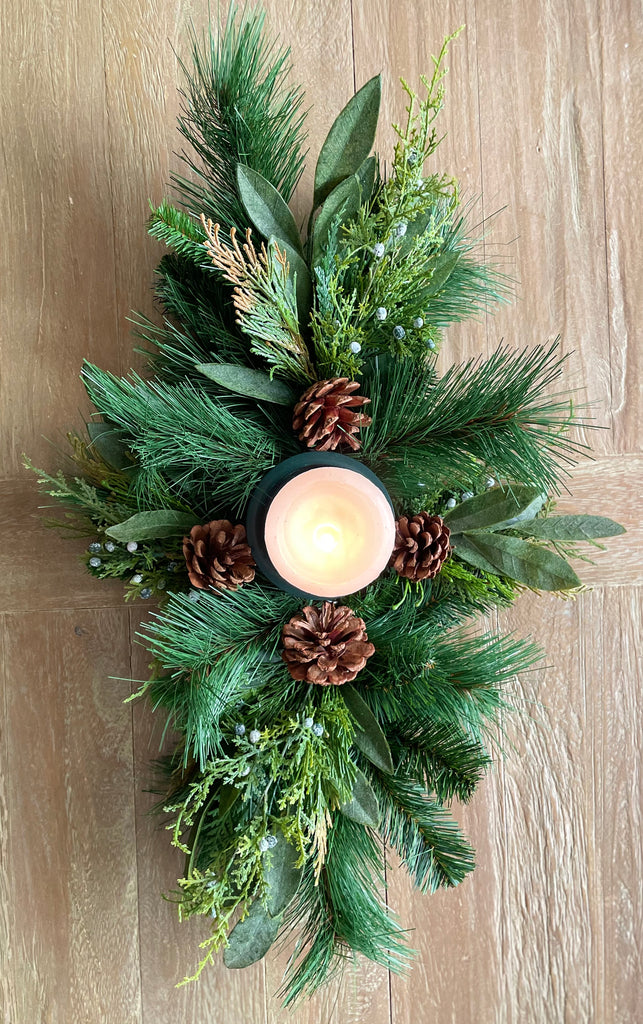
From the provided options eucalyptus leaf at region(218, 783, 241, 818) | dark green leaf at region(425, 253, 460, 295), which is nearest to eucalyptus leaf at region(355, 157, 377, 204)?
dark green leaf at region(425, 253, 460, 295)

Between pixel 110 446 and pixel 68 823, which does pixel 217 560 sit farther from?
pixel 68 823

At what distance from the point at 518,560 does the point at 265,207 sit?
39 cm

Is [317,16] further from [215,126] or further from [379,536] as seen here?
[379,536]

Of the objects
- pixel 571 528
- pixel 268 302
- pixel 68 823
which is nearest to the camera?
pixel 268 302

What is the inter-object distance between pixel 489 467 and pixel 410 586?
0.44 feet

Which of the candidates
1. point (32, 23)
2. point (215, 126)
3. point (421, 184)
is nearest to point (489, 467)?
point (421, 184)

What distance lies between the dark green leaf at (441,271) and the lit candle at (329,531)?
182 mm

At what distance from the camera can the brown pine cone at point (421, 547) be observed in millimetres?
654

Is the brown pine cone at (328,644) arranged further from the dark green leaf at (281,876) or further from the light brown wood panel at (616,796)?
the light brown wood panel at (616,796)

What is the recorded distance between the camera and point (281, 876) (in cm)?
70

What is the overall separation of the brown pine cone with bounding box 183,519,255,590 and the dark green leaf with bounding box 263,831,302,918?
25cm

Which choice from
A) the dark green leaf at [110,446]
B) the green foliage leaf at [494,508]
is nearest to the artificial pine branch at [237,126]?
the dark green leaf at [110,446]

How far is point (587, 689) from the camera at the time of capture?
2.92 ft

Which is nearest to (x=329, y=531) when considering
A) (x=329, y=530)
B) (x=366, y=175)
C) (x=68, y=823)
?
(x=329, y=530)
